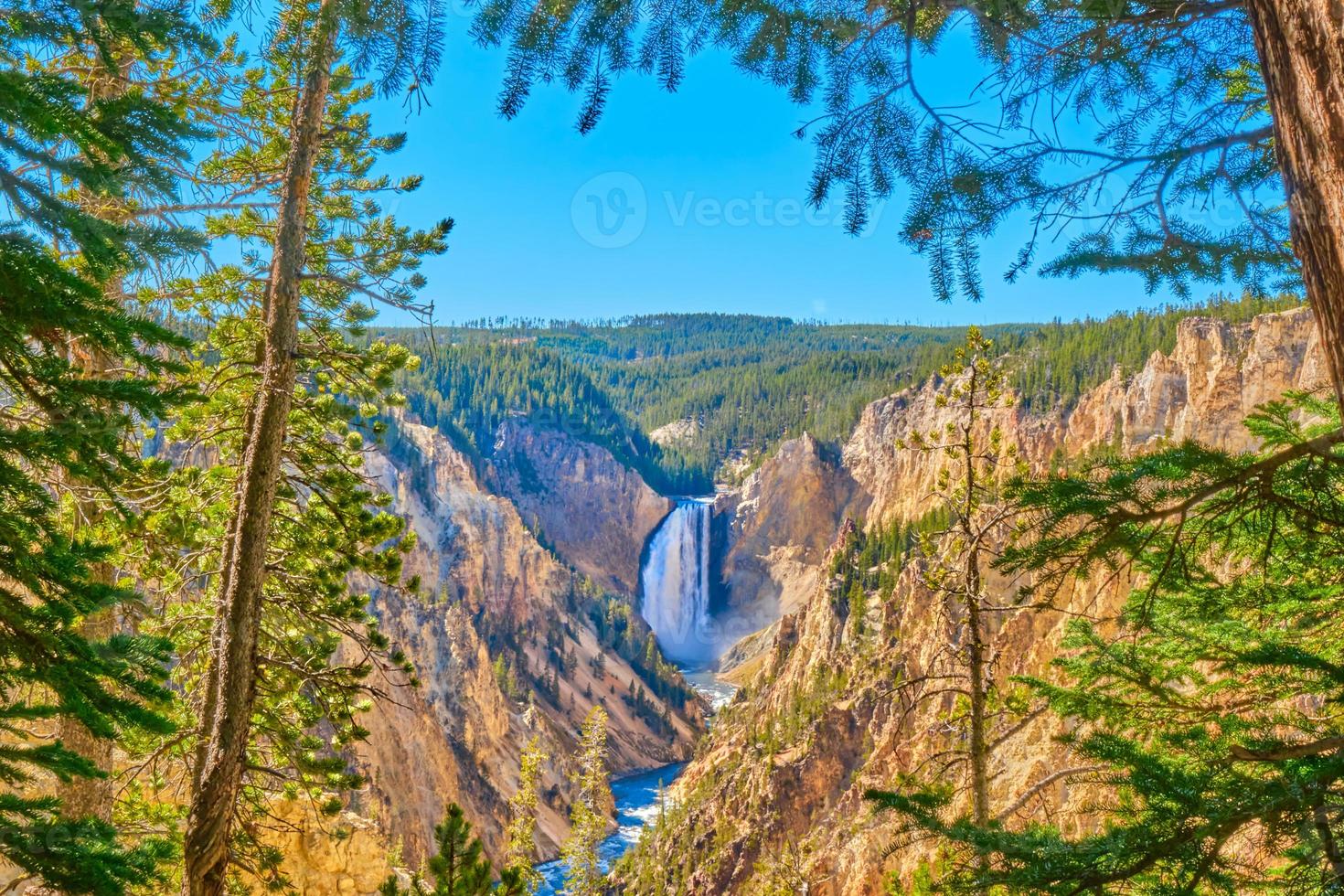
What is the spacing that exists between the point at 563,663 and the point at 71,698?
252 ft

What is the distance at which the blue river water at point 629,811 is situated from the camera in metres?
49.3

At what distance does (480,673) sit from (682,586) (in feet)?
171

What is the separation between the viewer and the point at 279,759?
29.2ft

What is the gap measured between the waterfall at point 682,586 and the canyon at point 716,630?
26cm

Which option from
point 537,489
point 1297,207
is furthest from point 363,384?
point 537,489

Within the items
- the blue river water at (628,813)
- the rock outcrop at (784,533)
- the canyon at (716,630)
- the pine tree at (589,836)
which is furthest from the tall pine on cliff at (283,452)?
the rock outcrop at (784,533)

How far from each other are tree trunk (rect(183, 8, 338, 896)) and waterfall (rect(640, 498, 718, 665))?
3725 inches

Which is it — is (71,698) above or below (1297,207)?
below

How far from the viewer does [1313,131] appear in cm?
234

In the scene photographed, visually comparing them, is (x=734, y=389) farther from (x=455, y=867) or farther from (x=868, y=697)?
(x=455, y=867)

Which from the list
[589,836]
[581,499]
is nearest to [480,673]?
[589,836]

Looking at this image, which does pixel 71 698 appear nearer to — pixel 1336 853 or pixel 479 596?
pixel 1336 853

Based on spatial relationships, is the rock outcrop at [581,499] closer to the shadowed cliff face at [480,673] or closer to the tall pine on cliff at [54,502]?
the shadowed cliff face at [480,673]

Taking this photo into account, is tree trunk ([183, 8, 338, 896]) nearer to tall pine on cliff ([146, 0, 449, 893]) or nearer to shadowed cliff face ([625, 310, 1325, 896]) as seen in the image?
tall pine on cliff ([146, 0, 449, 893])
